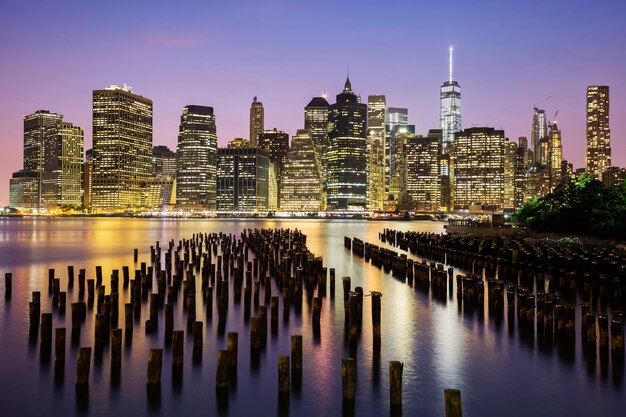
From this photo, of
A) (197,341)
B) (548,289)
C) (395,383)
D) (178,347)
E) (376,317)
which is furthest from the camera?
(548,289)

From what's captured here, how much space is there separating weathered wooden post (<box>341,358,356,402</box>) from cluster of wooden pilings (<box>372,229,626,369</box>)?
833 cm

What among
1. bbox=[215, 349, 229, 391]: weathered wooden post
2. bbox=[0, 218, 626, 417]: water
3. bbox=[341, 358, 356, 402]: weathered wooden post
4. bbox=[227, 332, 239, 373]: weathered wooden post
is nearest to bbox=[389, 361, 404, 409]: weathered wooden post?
bbox=[0, 218, 626, 417]: water

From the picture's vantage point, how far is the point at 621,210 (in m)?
52.5

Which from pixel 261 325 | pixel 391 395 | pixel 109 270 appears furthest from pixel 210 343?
pixel 109 270

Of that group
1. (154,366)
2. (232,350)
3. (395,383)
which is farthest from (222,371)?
(395,383)

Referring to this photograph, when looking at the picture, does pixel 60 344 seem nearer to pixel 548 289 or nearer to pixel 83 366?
Answer: pixel 83 366

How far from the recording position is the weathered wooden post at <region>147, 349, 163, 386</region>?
14.8 meters

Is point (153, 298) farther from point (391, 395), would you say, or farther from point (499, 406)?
point (499, 406)

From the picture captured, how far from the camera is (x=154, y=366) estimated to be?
1511cm

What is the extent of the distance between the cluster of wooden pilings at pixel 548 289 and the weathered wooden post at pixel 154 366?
12.7m

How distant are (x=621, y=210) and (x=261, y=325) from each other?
43.8 metres

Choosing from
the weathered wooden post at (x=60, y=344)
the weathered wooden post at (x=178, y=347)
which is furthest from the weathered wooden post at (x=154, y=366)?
the weathered wooden post at (x=60, y=344)

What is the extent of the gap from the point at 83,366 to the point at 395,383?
7920mm

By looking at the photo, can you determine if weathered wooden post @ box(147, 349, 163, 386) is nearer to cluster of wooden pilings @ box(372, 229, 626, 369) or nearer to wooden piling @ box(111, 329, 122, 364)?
wooden piling @ box(111, 329, 122, 364)
